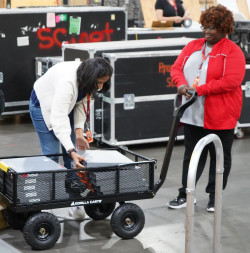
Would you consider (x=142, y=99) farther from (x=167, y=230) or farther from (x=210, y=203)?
(x=167, y=230)

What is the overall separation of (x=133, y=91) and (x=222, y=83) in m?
2.33

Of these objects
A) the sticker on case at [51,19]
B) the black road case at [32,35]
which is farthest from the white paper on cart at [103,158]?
the sticker on case at [51,19]

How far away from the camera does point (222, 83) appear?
5188 millimetres

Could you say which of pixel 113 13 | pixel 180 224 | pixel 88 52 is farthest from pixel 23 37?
pixel 180 224

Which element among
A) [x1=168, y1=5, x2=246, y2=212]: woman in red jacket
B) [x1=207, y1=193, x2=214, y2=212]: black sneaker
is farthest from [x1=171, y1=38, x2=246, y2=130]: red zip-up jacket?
[x1=207, y1=193, x2=214, y2=212]: black sneaker

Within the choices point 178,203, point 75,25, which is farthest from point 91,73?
point 75,25

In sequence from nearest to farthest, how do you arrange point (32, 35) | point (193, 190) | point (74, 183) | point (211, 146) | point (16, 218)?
point (193, 190) → point (74, 183) → point (16, 218) → point (211, 146) → point (32, 35)

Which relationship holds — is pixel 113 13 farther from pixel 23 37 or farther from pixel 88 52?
pixel 88 52

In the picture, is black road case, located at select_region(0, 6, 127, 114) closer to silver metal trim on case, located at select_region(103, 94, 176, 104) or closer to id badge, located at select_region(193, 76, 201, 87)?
silver metal trim on case, located at select_region(103, 94, 176, 104)

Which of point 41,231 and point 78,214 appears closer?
point 41,231

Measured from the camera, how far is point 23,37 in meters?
8.98

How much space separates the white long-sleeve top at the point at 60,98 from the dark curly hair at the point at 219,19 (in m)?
1.15

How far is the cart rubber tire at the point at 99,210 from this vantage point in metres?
5.24

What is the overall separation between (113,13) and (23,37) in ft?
4.49
